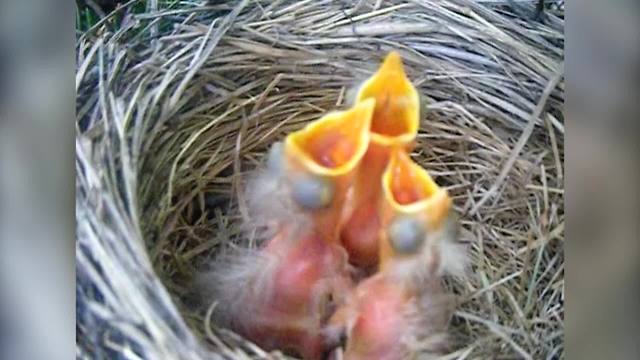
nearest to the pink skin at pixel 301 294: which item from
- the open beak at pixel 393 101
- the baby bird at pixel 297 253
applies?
the baby bird at pixel 297 253

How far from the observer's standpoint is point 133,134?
91 cm

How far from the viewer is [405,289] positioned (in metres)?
0.93

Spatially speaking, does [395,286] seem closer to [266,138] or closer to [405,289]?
[405,289]

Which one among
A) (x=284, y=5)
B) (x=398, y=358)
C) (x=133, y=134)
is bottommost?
(x=398, y=358)

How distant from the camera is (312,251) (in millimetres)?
922

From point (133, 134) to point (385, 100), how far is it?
10.5 inches

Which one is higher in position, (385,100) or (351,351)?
(385,100)

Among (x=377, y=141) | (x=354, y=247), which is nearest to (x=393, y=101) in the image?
(x=377, y=141)

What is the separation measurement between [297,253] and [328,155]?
0.36 ft

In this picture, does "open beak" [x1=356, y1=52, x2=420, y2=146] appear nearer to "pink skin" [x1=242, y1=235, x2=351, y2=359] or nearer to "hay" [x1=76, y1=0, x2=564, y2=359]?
"hay" [x1=76, y1=0, x2=564, y2=359]

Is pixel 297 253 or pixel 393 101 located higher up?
pixel 393 101

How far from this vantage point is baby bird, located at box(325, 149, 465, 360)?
3.01 ft
